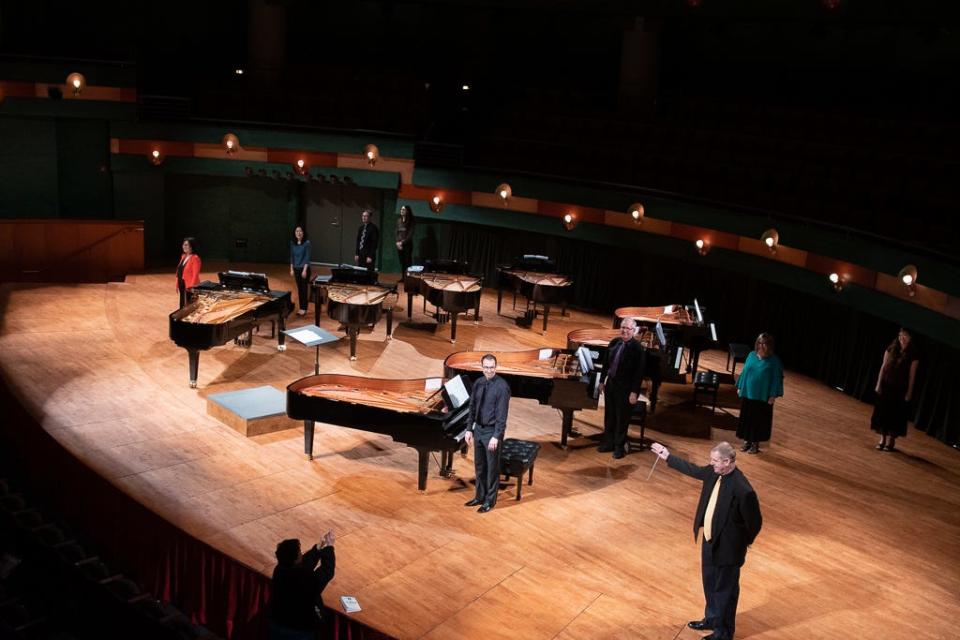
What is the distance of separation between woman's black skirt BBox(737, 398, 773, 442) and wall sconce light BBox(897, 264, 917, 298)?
7.63ft

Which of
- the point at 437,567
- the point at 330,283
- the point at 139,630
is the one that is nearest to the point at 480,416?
the point at 437,567

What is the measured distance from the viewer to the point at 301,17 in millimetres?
20516

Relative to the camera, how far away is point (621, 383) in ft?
31.5

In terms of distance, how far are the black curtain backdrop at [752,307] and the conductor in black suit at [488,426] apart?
229 inches

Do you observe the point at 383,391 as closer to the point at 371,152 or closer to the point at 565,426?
the point at 565,426

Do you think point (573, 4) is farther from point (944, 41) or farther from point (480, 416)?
point (480, 416)

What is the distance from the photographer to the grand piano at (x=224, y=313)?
10625 millimetres

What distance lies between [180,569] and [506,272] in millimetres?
8708

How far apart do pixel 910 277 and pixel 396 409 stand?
241 inches

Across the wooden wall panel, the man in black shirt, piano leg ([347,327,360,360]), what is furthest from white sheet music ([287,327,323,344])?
the wooden wall panel

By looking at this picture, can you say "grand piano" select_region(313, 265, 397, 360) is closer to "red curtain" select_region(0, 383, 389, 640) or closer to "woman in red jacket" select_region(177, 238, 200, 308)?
"woman in red jacket" select_region(177, 238, 200, 308)

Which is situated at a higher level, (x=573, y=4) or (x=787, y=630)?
(x=573, y=4)

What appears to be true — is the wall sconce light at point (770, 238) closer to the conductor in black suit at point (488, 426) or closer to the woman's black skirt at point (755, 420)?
the woman's black skirt at point (755, 420)

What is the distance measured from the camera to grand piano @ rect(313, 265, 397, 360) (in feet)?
39.9
